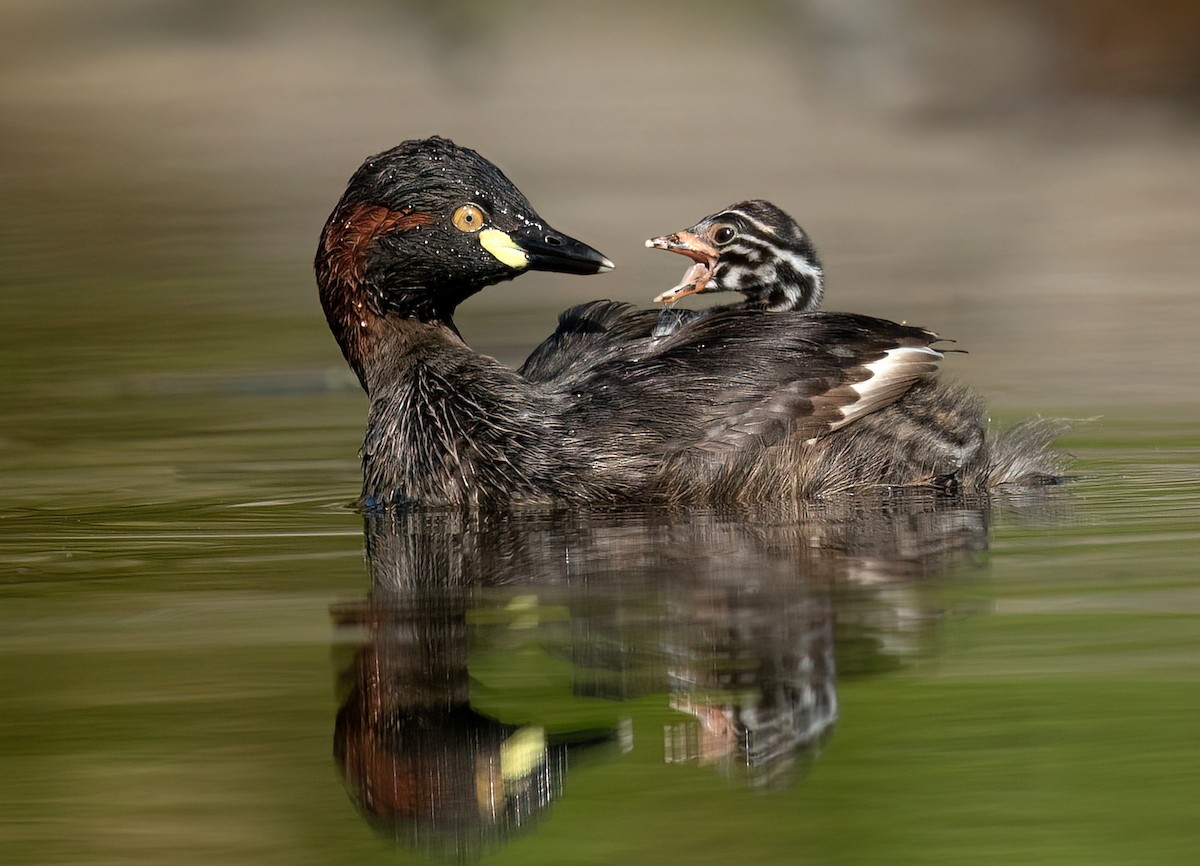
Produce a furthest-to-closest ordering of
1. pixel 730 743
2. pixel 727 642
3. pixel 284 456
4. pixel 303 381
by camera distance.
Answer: pixel 303 381, pixel 284 456, pixel 727 642, pixel 730 743

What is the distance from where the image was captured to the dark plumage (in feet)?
24.5

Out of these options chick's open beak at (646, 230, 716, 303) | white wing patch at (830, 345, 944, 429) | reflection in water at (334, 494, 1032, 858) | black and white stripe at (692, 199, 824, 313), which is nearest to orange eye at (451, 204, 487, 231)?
chick's open beak at (646, 230, 716, 303)

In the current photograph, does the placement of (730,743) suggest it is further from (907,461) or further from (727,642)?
(907,461)

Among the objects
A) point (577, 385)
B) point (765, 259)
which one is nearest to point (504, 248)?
point (577, 385)

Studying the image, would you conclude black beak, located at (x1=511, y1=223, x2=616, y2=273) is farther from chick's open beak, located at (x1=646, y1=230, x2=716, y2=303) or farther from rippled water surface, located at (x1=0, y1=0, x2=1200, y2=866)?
rippled water surface, located at (x1=0, y1=0, x2=1200, y2=866)

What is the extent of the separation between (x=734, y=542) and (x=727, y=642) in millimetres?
1682

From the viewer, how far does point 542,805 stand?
385cm

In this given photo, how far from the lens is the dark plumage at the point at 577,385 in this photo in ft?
24.5

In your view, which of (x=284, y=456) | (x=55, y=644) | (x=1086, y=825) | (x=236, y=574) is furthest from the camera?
(x=284, y=456)

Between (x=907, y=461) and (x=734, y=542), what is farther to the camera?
(x=907, y=461)

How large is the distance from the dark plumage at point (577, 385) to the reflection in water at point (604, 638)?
9.4 inches

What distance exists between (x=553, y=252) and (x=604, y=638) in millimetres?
3284

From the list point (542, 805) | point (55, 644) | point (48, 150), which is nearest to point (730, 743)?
point (542, 805)

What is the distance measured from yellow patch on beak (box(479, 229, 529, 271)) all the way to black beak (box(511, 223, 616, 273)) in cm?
2
